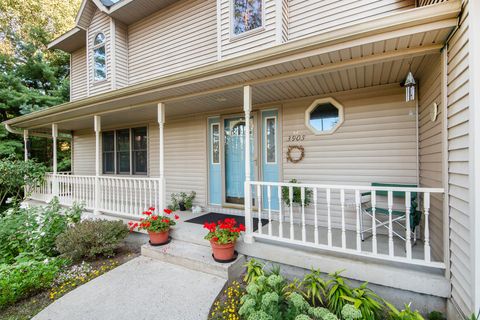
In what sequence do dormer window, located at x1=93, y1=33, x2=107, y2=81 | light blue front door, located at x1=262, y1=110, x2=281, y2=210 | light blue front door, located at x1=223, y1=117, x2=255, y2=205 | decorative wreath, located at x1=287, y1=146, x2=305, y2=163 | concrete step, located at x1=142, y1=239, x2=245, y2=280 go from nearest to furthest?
concrete step, located at x1=142, y1=239, x2=245, y2=280, decorative wreath, located at x1=287, y1=146, x2=305, y2=163, light blue front door, located at x1=262, y1=110, x2=281, y2=210, light blue front door, located at x1=223, y1=117, x2=255, y2=205, dormer window, located at x1=93, y1=33, x2=107, y2=81

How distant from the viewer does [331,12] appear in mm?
4109

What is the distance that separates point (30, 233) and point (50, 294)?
5.60 ft

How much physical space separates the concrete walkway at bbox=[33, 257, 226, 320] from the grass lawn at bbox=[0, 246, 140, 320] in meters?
0.18

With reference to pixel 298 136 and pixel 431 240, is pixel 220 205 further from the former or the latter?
pixel 431 240

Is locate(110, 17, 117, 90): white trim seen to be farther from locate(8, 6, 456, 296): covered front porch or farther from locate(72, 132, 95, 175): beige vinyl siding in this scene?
locate(72, 132, 95, 175): beige vinyl siding

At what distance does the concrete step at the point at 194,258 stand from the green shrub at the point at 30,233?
5.78 feet

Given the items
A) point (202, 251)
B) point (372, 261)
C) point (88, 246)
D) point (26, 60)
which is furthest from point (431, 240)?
point (26, 60)

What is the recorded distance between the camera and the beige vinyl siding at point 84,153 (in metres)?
7.88

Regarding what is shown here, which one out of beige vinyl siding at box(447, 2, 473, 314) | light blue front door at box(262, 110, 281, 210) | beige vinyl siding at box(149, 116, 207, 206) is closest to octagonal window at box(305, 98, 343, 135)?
light blue front door at box(262, 110, 281, 210)

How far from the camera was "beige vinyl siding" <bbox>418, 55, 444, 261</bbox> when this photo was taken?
246cm

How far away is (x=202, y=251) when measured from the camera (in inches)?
136

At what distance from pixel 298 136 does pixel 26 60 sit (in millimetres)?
14785

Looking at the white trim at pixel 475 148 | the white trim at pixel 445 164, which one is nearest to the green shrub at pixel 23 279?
the white trim at pixel 475 148

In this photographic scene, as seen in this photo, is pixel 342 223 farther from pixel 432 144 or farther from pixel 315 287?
pixel 432 144
